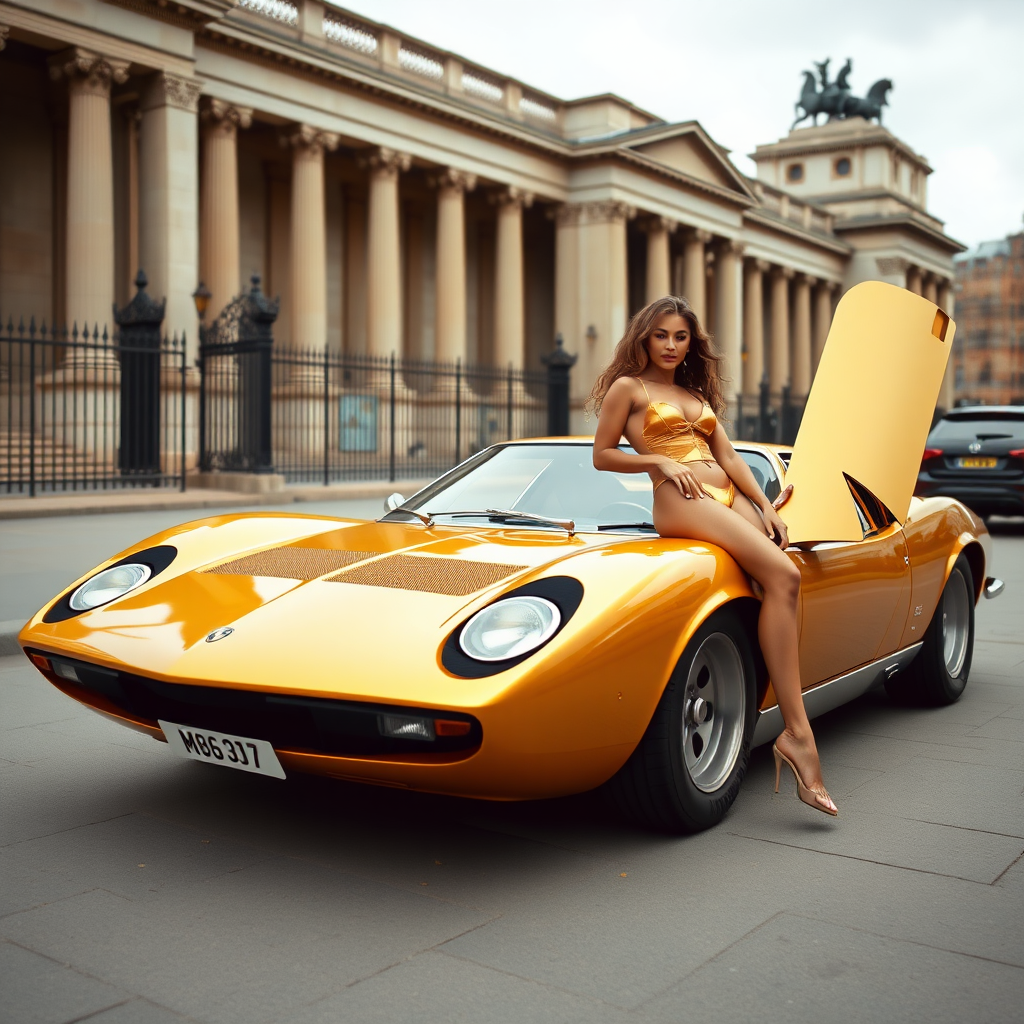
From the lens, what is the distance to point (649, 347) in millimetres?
4352

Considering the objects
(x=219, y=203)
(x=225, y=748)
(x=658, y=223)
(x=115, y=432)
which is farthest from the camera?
(x=658, y=223)

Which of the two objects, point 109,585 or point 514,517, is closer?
point 109,585

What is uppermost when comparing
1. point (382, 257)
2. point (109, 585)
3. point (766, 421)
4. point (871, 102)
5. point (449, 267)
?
point (871, 102)

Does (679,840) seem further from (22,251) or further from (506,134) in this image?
(506,134)

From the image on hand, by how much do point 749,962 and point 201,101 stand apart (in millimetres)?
28179

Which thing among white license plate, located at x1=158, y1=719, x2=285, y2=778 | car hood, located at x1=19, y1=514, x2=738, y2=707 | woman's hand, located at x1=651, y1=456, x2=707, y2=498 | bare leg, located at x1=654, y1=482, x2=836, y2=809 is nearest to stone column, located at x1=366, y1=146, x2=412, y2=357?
car hood, located at x1=19, y1=514, x2=738, y2=707

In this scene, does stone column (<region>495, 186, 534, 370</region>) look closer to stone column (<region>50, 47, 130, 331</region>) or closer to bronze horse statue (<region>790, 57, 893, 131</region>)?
stone column (<region>50, 47, 130, 331</region>)

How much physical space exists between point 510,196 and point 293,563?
1378 inches

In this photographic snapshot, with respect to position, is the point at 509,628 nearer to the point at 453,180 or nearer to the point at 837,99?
the point at 453,180

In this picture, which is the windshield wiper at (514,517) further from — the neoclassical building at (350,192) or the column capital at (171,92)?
the column capital at (171,92)

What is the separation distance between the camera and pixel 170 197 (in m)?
25.0

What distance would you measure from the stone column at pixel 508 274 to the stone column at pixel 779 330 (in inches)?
777

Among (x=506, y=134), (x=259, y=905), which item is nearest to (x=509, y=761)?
(x=259, y=905)

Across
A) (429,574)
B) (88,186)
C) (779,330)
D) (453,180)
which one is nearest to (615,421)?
(429,574)
